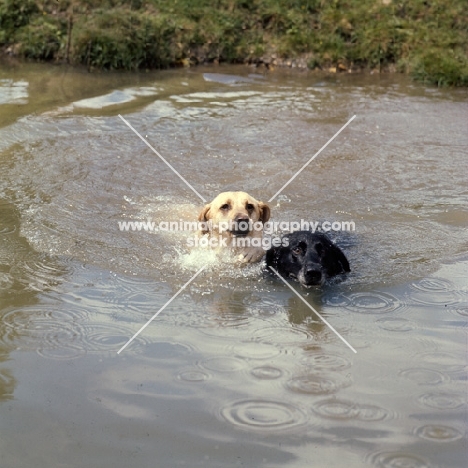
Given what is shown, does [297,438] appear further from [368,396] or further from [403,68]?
[403,68]

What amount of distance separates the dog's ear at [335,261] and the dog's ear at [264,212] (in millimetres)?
918

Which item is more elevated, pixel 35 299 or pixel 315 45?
pixel 315 45

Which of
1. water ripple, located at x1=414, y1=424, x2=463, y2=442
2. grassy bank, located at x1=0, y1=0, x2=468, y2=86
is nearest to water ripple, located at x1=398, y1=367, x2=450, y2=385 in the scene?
water ripple, located at x1=414, y1=424, x2=463, y2=442

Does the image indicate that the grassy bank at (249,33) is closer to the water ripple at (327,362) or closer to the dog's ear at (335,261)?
the dog's ear at (335,261)

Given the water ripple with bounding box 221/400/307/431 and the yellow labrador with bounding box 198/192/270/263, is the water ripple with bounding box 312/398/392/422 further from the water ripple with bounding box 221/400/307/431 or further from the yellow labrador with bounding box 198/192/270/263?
the yellow labrador with bounding box 198/192/270/263

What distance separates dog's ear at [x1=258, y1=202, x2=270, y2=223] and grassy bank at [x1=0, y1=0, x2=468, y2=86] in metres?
8.37

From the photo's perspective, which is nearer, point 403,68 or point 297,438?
point 297,438

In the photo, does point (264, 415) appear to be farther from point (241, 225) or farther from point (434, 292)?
point (241, 225)

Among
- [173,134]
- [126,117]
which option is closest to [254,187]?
[173,134]

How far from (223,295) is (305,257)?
37.2 inches

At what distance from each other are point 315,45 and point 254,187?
7.91 metres

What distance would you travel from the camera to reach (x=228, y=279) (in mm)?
6652

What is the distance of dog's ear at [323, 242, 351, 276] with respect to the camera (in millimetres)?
6742

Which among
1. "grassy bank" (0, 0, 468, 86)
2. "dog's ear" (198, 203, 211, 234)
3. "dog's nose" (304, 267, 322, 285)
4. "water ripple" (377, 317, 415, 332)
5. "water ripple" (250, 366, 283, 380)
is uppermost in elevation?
"grassy bank" (0, 0, 468, 86)
